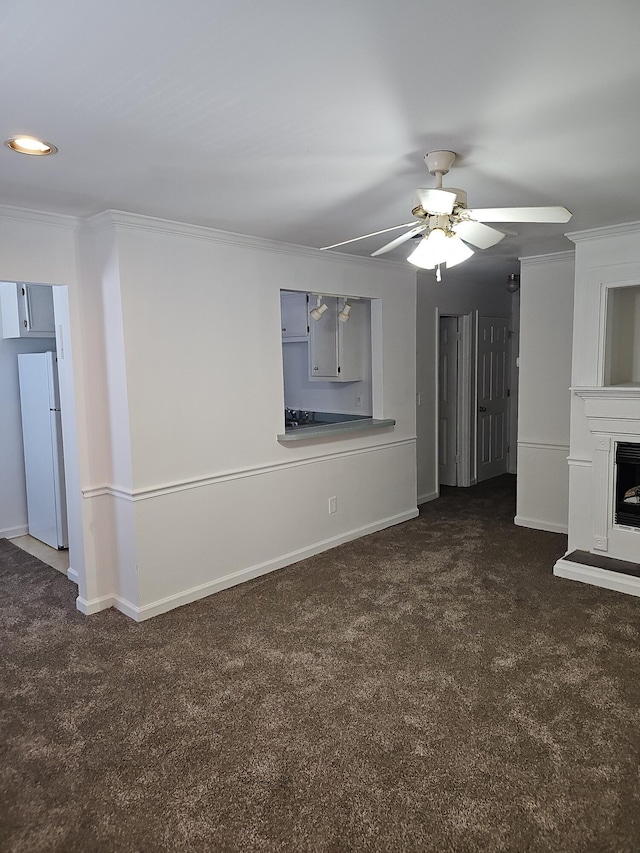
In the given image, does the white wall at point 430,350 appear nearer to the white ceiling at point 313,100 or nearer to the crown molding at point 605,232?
the crown molding at point 605,232

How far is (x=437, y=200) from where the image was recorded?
7.22 feet

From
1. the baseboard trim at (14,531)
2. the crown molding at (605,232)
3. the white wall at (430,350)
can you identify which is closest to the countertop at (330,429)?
the white wall at (430,350)

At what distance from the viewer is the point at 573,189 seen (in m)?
2.94

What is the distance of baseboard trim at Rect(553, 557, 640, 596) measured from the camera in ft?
11.9

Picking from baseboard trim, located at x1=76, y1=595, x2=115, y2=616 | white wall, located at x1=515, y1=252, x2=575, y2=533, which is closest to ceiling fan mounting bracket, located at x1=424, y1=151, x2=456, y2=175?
white wall, located at x1=515, y1=252, x2=575, y2=533

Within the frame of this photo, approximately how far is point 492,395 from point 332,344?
8.60 ft

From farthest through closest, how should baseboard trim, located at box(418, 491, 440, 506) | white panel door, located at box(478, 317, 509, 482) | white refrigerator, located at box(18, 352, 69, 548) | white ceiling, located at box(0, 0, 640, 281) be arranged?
white panel door, located at box(478, 317, 509, 482), baseboard trim, located at box(418, 491, 440, 506), white refrigerator, located at box(18, 352, 69, 548), white ceiling, located at box(0, 0, 640, 281)

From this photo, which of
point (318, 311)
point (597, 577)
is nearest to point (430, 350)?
point (318, 311)

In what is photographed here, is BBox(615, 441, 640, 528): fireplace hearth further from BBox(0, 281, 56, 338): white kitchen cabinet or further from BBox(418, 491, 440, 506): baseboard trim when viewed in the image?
BBox(0, 281, 56, 338): white kitchen cabinet

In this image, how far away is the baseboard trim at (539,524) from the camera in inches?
192

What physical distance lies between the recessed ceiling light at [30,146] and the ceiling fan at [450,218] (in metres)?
1.26

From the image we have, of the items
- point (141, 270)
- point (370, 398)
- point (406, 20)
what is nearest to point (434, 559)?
point (370, 398)

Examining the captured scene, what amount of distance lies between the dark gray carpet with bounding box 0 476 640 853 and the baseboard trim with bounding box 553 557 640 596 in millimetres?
86

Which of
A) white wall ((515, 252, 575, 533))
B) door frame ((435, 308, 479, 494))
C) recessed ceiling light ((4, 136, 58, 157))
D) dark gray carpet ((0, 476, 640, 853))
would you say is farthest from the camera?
door frame ((435, 308, 479, 494))
